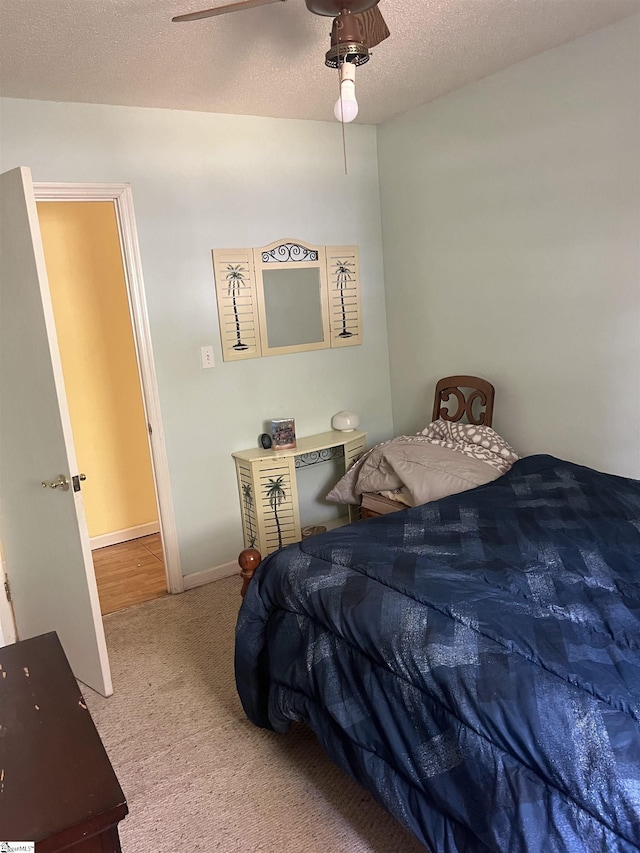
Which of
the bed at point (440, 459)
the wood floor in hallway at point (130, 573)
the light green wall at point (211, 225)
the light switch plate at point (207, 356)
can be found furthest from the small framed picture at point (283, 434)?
the wood floor in hallway at point (130, 573)

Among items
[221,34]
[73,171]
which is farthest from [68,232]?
[221,34]

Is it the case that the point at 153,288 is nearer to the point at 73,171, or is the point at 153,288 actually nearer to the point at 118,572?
the point at 73,171

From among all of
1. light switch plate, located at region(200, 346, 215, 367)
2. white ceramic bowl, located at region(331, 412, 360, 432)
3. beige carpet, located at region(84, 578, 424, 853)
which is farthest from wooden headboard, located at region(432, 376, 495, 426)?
beige carpet, located at region(84, 578, 424, 853)

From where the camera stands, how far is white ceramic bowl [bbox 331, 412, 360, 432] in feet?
12.6

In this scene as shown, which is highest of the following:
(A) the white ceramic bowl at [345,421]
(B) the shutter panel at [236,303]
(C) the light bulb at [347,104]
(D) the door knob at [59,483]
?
(C) the light bulb at [347,104]

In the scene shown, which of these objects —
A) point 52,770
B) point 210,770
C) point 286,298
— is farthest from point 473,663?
point 286,298

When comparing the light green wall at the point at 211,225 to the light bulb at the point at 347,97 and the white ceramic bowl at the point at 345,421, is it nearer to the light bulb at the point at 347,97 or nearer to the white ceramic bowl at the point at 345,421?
the white ceramic bowl at the point at 345,421

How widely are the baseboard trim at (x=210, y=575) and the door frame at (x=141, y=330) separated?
0.16 feet

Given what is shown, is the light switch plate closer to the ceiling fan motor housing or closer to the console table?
the console table

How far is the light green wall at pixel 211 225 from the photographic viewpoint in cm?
296

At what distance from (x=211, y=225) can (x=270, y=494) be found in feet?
4.72

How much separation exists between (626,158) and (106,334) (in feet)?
10.1

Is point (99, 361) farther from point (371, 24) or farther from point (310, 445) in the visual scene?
point (371, 24)

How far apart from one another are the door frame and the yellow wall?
836 mm
